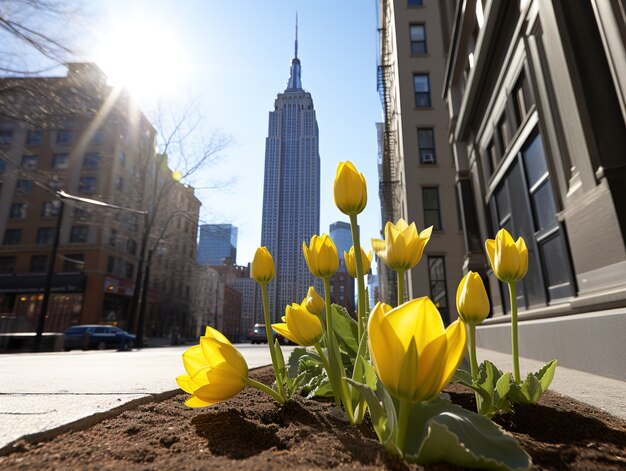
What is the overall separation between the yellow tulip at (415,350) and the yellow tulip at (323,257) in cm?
75

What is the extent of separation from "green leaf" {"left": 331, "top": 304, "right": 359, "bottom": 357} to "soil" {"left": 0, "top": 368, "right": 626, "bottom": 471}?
1.19 ft

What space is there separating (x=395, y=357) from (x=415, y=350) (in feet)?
0.18

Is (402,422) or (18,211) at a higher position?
(18,211)

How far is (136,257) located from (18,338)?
23.8 metres

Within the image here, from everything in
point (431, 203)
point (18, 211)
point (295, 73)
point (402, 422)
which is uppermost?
point (295, 73)

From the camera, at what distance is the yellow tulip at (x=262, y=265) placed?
1.69 metres

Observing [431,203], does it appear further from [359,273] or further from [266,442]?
[266,442]

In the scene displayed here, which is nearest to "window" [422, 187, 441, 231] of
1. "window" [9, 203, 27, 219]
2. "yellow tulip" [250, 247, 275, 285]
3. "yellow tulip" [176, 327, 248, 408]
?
"yellow tulip" [250, 247, 275, 285]

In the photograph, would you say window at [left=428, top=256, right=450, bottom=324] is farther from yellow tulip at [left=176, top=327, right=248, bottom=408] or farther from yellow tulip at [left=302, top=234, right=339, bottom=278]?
yellow tulip at [left=176, top=327, right=248, bottom=408]

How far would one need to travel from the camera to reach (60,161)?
3731 centimetres

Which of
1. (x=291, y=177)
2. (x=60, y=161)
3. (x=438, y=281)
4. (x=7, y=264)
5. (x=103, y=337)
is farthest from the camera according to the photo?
(x=291, y=177)

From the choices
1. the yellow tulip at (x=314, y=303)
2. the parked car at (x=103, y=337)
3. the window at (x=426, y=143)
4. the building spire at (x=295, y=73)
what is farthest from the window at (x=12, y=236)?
the building spire at (x=295, y=73)

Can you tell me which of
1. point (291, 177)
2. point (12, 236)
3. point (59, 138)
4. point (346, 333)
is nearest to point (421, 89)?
point (346, 333)

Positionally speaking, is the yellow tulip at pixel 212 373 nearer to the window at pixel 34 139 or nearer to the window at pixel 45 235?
the window at pixel 45 235
